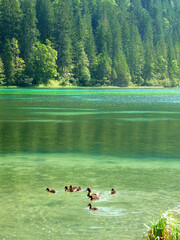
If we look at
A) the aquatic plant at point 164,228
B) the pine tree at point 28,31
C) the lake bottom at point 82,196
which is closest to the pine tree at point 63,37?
the pine tree at point 28,31

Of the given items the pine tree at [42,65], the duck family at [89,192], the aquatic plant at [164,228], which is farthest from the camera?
the pine tree at [42,65]

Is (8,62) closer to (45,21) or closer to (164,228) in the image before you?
(45,21)

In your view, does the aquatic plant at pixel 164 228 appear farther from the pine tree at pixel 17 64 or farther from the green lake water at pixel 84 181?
the pine tree at pixel 17 64

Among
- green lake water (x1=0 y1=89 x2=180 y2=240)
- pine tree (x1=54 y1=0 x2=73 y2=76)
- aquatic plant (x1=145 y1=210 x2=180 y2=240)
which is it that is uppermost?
pine tree (x1=54 y1=0 x2=73 y2=76)

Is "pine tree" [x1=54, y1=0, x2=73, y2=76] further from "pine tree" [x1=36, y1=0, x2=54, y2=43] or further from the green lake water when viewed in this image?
the green lake water

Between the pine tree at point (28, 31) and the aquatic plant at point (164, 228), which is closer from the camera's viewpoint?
the aquatic plant at point (164, 228)

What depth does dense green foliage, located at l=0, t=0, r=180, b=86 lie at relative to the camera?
433 ft

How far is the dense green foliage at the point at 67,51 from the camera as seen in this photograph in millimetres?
131875

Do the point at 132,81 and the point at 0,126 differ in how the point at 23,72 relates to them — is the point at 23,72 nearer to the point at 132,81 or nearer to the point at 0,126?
the point at 132,81

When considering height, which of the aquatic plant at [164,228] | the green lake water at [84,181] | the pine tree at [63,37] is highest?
the pine tree at [63,37]

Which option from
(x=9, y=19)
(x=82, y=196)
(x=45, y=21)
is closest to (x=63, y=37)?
(x=45, y=21)

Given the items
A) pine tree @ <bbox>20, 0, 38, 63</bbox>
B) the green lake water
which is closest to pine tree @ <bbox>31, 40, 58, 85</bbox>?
pine tree @ <bbox>20, 0, 38, 63</bbox>

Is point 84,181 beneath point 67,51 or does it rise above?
beneath

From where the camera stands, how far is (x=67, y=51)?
147125 mm
